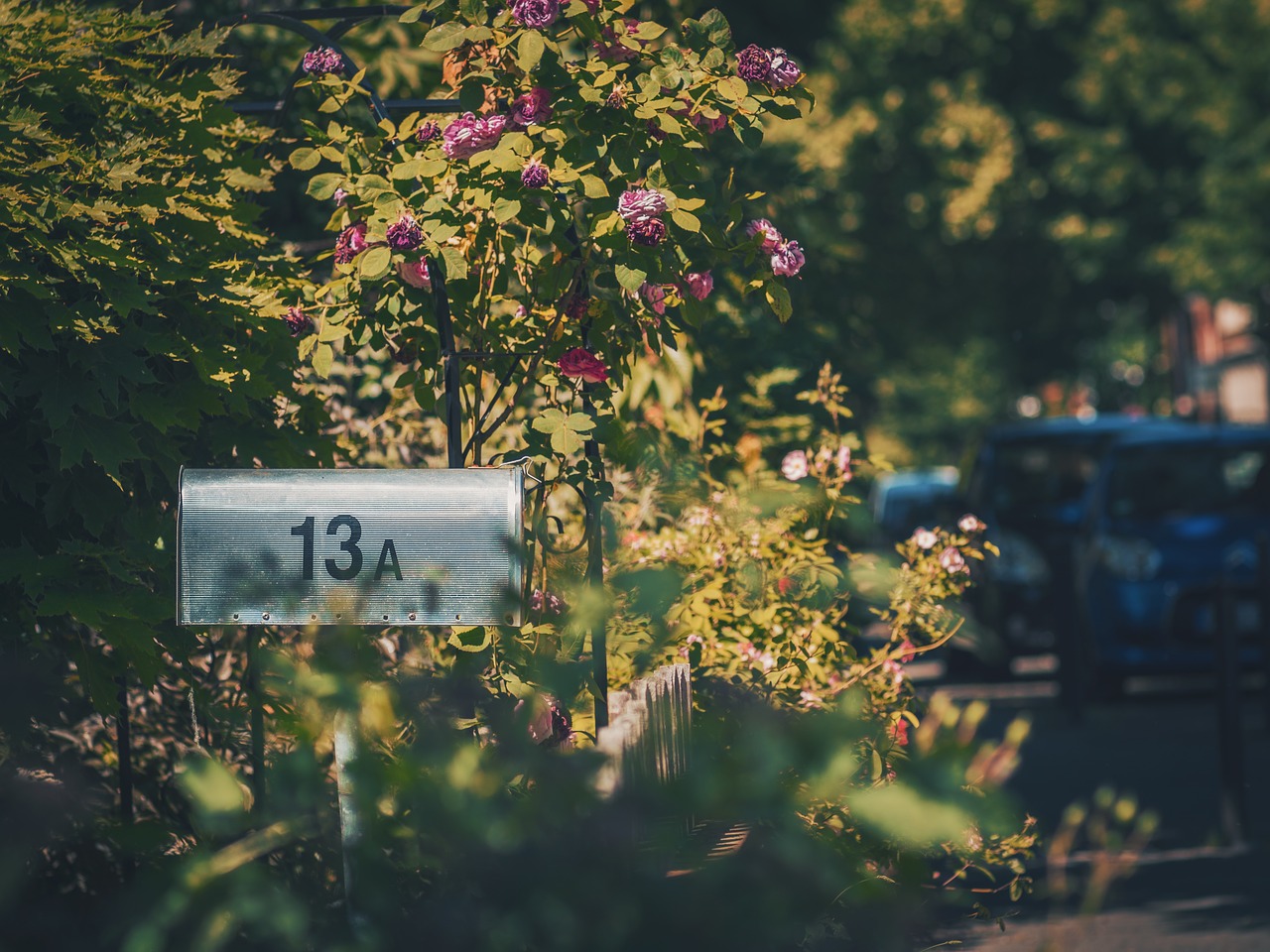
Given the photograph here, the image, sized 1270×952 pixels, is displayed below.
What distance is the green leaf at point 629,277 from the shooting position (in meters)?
3.37

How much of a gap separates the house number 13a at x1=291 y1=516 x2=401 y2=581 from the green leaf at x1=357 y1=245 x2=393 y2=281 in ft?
2.72

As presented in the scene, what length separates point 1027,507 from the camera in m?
12.1

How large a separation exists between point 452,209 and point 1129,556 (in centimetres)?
725

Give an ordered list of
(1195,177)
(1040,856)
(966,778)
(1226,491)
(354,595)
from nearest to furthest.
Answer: (966,778) → (354,595) → (1040,856) → (1226,491) → (1195,177)

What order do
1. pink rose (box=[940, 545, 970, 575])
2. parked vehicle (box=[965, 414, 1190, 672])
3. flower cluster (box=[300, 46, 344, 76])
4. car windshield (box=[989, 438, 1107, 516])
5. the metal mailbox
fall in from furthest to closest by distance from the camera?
car windshield (box=[989, 438, 1107, 516]) < parked vehicle (box=[965, 414, 1190, 672]) < pink rose (box=[940, 545, 970, 575]) < flower cluster (box=[300, 46, 344, 76]) < the metal mailbox

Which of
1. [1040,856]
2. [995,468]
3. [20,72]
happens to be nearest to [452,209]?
[20,72]

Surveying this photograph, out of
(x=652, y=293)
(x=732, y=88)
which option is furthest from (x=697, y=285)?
(x=732, y=88)

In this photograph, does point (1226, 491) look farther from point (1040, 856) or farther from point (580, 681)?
point (580, 681)

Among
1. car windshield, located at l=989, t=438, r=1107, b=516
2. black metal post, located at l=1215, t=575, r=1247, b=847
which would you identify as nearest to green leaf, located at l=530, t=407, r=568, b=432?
black metal post, located at l=1215, t=575, r=1247, b=847

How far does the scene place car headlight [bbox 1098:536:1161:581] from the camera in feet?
31.7

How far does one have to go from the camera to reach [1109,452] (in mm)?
10508

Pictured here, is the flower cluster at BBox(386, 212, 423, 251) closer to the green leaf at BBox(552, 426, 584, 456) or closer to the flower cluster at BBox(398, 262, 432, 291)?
the flower cluster at BBox(398, 262, 432, 291)

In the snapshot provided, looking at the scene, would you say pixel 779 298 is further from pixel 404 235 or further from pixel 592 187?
pixel 404 235

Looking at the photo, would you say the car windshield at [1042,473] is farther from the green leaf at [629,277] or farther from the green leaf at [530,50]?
the green leaf at [530,50]
